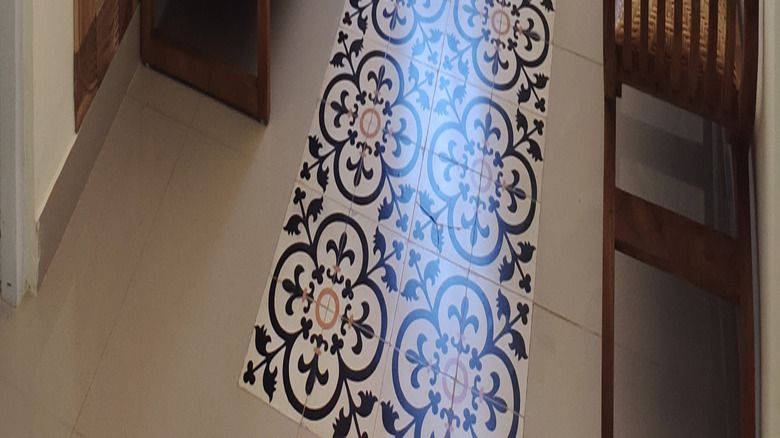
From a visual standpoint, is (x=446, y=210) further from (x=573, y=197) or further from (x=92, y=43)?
(x=92, y=43)

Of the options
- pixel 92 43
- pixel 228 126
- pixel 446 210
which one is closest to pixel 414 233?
pixel 446 210

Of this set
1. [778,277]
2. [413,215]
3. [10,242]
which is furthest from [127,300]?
[778,277]

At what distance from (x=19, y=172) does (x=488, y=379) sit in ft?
2.64

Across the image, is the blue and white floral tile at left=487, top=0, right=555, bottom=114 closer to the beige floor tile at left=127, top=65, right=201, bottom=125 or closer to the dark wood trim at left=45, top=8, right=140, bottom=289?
the beige floor tile at left=127, top=65, right=201, bottom=125

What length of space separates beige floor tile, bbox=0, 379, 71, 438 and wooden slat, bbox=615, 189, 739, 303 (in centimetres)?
90

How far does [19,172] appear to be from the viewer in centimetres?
96

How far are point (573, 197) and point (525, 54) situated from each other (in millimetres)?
345

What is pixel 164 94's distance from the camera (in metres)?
1.27

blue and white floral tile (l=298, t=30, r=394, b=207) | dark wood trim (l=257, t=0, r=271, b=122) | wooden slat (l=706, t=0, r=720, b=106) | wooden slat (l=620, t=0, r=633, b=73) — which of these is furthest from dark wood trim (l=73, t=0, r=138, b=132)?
wooden slat (l=706, t=0, r=720, b=106)

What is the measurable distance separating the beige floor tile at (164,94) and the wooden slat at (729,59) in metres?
0.91

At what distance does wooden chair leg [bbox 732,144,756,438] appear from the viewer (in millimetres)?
Answer: 904

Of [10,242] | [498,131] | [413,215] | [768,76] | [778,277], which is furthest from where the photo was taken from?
[498,131]

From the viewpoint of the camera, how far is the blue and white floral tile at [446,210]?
4.09ft

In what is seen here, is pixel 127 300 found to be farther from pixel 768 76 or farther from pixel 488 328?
pixel 768 76
